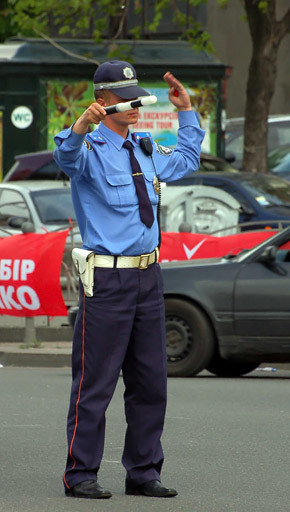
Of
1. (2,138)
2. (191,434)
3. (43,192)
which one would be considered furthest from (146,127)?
(191,434)

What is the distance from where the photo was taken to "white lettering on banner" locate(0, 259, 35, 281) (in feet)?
45.1

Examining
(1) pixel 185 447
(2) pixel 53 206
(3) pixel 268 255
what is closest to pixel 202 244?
(3) pixel 268 255

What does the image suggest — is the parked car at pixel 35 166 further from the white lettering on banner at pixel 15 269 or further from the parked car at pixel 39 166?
the white lettering on banner at pixel 15 269

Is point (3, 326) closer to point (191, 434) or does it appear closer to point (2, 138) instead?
point (191, 434)

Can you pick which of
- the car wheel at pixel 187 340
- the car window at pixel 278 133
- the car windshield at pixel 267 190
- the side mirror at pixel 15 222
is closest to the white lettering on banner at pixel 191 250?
the side mirror at pixel 15 222

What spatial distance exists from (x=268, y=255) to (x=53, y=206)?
6417 mm

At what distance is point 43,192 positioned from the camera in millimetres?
17703

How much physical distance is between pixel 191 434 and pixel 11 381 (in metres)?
3.13

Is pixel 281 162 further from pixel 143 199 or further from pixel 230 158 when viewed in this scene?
pixel 143 199

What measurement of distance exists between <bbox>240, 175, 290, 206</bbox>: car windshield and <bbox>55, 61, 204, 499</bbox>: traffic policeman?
1317 cm

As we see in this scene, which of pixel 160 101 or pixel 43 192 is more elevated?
pixel 160 101

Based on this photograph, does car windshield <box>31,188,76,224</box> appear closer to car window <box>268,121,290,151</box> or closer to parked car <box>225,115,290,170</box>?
parked car <box>225,115,290,170</box>

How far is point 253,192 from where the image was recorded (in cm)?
1945

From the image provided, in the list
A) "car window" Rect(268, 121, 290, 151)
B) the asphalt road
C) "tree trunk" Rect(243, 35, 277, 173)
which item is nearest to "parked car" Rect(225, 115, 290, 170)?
"car window" Rect(268, 121, 290, 151)
